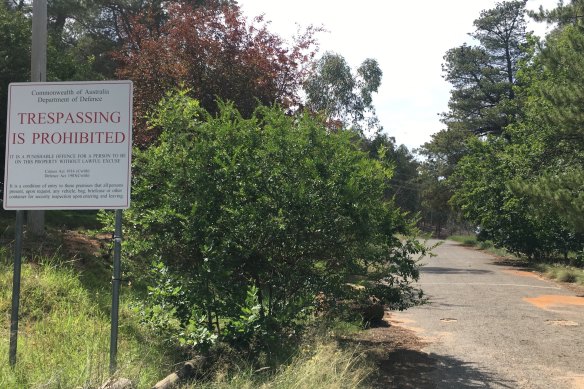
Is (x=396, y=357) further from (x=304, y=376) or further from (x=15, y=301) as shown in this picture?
(x=15, y=301)

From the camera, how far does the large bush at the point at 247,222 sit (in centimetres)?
638

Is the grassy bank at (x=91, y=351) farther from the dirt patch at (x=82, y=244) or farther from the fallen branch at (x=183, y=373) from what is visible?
the dirt patch at (x=82, y=244)

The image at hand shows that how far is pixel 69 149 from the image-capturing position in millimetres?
5691

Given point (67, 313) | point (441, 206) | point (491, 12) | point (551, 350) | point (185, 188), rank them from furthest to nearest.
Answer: point (441, 206) → point (491, 12) → point (551, 350) → point (67, 313) → point (185, 188)

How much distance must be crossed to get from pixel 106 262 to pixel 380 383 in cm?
539

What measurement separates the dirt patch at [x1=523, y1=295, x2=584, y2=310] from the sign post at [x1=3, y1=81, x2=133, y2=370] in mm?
11942

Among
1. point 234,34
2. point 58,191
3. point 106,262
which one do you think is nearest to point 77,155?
point 58,191

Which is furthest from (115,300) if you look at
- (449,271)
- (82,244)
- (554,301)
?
(449,271)

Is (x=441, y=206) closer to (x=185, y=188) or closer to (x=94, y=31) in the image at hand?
(x=94, y=31)

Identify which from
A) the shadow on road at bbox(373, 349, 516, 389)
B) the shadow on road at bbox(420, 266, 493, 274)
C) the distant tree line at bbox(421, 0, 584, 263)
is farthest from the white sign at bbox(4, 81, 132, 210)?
the shadow on road at bbox(420, 266, 493, 274)

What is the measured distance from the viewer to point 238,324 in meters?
6.29

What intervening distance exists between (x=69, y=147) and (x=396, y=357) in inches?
207

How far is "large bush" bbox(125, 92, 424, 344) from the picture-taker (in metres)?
6.38

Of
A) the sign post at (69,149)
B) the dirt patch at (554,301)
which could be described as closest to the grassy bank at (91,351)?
the sign post at (69,149)
